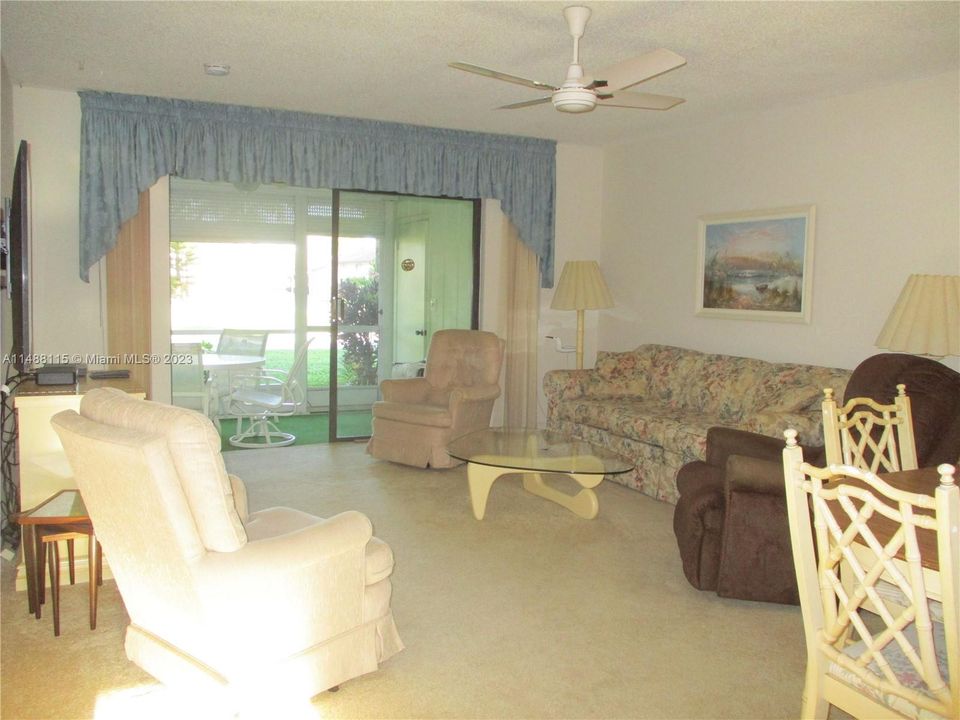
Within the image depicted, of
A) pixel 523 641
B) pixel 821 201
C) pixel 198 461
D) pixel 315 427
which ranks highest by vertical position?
pixel 821 201

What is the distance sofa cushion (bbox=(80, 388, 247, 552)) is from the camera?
2.04 m

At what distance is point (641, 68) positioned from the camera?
3.15 m

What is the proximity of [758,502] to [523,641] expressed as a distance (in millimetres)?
1134

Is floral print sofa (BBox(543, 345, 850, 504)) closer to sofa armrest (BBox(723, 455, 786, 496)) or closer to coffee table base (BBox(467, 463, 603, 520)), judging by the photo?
coffee table base (BBox(467, 463, 603, 520))

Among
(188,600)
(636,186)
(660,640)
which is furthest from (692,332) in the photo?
(188,600)

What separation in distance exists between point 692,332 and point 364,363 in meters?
2.68

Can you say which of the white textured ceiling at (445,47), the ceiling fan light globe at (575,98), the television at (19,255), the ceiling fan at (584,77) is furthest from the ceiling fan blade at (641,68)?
the television at (19,255)

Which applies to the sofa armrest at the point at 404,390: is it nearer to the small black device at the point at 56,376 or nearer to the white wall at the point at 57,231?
the white wall at the point at 57,231

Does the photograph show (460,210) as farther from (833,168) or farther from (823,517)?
(823,517)

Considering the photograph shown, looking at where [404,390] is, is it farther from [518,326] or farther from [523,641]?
[523,641]

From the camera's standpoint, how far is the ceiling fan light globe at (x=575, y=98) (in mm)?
3264

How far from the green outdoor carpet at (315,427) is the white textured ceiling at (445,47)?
2580mm

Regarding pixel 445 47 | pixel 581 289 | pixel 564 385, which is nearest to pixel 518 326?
pixel 581 289

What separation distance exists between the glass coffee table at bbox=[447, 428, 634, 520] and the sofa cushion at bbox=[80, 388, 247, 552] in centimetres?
191
